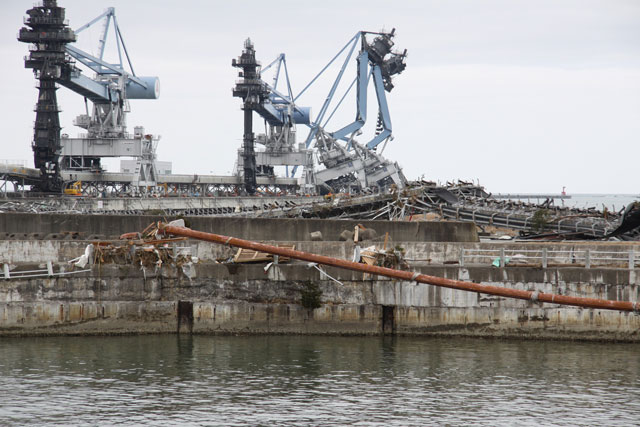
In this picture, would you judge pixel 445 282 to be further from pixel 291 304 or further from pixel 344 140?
pixel 344 140

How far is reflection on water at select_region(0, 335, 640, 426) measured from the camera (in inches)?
866

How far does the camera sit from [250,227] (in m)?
38.5

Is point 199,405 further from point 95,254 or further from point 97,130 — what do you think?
point 97,130

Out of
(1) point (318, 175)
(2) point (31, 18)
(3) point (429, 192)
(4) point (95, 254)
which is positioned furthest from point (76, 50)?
(4) point (95, 254)

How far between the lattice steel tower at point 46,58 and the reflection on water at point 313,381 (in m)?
48.9

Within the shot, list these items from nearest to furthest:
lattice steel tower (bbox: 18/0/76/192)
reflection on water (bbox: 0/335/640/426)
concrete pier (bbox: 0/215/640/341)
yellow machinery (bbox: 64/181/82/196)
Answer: reflection on water (bbox: 0/335/640/426) < concrete pier (bbox: 0/215/640/341) < lattice steel tower (bbox: 18/0/76/192) < yellow machinery (bbox: 64/181/82/196)

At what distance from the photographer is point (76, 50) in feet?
316

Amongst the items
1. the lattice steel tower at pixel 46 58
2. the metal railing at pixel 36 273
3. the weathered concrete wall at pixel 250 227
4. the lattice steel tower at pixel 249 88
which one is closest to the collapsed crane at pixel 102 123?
the lattice steel tower at pixel 46 58

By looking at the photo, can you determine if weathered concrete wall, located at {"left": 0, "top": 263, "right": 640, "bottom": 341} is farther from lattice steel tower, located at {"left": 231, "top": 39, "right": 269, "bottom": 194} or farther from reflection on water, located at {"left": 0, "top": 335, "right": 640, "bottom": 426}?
lattice steel tower, located at {"left": 231, "top": 39, "right": 269, "bottom": 194}

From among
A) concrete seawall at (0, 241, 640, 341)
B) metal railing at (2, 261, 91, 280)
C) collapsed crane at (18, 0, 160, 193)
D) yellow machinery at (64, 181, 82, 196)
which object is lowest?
concrete seawall at (0, 241, 640, 341)

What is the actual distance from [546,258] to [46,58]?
56693mm

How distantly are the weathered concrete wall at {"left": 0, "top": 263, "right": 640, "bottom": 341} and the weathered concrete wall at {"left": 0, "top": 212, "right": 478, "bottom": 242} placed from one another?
6.93 m

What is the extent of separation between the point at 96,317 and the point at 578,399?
16.9 meters

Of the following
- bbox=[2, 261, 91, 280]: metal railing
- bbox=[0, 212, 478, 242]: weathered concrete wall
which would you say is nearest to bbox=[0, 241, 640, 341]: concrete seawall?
bbox=[2, 261, 91, 280]: metal railing
